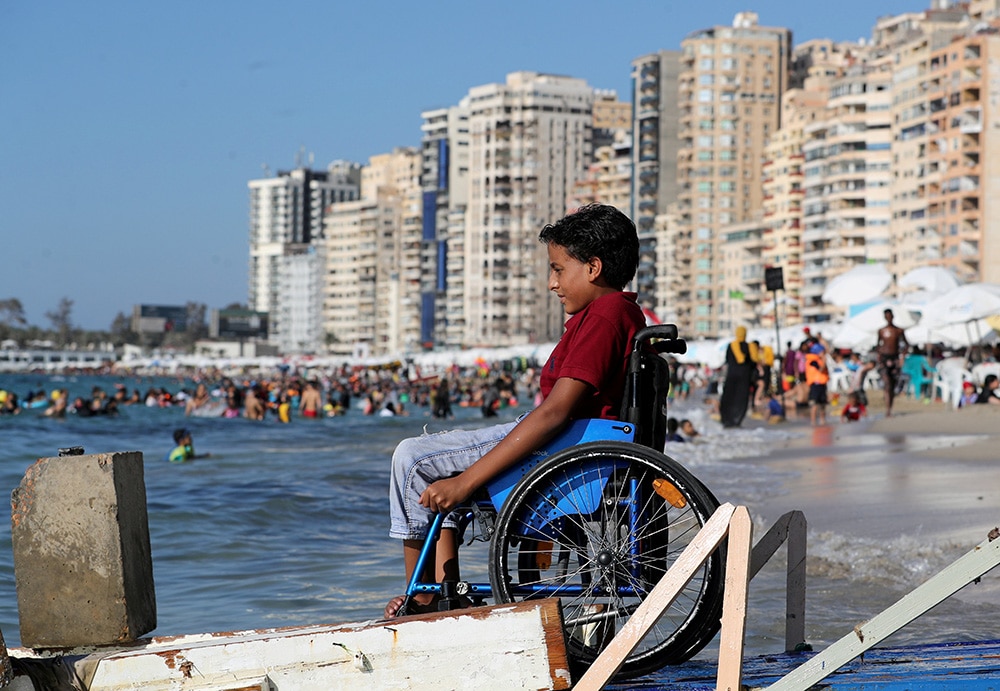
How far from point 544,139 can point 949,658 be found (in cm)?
15468

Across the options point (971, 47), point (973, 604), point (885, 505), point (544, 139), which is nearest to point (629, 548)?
point (973, 604)

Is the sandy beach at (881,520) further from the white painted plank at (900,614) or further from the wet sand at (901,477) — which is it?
the white painted plank at (900,614)

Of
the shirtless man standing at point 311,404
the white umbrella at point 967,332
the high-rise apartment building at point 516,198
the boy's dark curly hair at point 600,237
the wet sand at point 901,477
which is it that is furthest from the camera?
the high-rise apartment building at point 516,198

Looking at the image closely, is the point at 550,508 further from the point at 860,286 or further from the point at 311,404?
the point at 311,404

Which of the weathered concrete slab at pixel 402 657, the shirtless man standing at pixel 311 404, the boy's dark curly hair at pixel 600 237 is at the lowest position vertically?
the shirtless man standing at pixel 311 404

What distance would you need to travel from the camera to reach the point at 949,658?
12.0 feet

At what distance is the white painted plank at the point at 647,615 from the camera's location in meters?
3.05

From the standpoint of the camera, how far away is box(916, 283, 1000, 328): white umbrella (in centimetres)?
2486

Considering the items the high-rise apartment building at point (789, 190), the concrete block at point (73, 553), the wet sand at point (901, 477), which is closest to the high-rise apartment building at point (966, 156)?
the high-rise apartment building at point (789, 190)

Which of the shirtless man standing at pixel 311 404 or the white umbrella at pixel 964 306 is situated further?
the shirtless man standing at pixel 311 404

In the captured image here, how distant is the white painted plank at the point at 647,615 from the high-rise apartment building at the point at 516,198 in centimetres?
14876

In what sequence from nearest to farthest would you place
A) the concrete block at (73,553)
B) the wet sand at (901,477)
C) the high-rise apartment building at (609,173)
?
1. the concrete block at (73,553)
2. the wet sand at (901,477)
3. the high-rise apartment building at (609,173)

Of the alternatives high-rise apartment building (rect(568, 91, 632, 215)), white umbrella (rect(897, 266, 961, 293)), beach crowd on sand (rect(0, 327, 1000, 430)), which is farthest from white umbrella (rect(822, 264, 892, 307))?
high-rise apartment building (rect(568, 91, 632, 215))

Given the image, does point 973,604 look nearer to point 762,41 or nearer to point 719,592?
point 719,592
